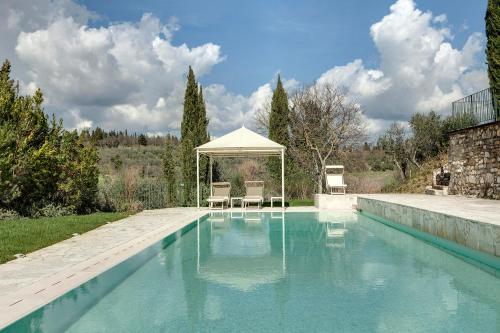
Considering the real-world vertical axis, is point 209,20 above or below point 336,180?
above

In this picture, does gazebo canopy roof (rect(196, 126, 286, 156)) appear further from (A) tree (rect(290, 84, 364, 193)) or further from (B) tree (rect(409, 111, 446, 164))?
(B) tree (rect(409, 111, 446, 164))

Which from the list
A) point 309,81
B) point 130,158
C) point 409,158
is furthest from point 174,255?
point 130,158

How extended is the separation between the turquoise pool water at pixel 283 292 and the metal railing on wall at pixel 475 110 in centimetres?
765

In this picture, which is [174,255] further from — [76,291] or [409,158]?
[409,158]

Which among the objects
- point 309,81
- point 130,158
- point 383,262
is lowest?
point 383,262

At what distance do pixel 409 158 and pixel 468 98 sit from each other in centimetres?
728

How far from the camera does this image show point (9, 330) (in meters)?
3.42

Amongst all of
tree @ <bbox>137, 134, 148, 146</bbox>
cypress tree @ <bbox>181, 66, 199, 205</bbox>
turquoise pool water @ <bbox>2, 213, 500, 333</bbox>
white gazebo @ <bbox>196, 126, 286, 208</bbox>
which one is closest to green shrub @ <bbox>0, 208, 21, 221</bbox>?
turquoise pool water @ <bbox>2, 213, 500, 333</bbox>

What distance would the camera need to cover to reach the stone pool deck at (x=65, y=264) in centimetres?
410

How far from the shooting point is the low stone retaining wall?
5968 mm

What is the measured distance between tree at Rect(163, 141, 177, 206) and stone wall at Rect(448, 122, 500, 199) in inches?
383

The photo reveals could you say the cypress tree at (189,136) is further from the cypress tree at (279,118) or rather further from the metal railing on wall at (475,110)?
the metal railing on wall at (475,110)

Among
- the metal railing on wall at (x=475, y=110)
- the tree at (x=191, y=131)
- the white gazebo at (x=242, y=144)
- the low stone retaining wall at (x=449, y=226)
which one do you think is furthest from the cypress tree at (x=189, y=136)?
the metal railing on wall at (x=475, y=110)

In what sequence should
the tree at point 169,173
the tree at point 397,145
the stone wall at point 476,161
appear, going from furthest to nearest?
the tree at point 397,145 < the tree at point 169,173 < the stone wall at point 476,161
